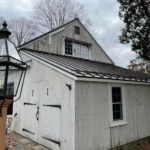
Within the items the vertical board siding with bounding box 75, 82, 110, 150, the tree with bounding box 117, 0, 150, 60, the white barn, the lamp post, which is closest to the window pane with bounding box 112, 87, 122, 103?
the white barn

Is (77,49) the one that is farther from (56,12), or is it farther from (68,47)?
(56,12)

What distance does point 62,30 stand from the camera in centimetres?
1161

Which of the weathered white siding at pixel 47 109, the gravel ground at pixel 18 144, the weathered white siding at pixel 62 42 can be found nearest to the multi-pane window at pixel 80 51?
the weathered white siding at pixel 62 42

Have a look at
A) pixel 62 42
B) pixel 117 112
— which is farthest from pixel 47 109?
pixel 62 42

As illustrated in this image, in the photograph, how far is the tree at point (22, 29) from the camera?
27984mm

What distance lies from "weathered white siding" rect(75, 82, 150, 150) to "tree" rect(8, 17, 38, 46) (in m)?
22.5

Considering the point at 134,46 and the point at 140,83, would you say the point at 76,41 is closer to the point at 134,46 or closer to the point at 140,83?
the point at 134,46

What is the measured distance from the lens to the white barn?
19.3 feet

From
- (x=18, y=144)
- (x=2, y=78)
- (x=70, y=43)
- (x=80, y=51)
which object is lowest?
(x=18, y=144)

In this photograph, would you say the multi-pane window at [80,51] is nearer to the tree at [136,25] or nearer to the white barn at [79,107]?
the tree at [136,25]

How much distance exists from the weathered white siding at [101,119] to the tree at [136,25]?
6.95 feet

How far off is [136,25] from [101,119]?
17.5 ft

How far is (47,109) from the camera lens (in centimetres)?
688

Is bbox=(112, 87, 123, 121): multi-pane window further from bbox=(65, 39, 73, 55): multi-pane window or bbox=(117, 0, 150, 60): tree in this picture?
bbox=(65, 39, 73, 55): multi-pane window
